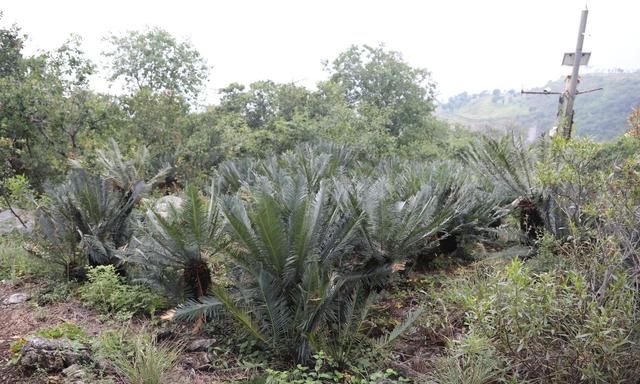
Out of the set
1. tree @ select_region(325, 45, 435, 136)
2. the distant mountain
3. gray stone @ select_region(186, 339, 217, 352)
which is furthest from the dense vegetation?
tree @ select_region(325, 45, 435, 136)

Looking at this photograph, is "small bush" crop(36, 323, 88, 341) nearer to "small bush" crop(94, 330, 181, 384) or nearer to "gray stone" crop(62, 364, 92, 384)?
"small bush" crop(94, 330, 181, 384)

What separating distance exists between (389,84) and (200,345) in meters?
17.4

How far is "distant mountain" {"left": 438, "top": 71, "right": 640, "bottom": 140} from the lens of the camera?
2684 cm

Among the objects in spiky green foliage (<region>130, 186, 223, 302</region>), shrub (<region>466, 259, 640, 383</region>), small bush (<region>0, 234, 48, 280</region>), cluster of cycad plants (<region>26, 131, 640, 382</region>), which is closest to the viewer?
shrub (<region>466, 259, 640, 383</region>)

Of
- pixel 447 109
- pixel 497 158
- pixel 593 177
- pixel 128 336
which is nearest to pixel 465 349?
pixel 593 177

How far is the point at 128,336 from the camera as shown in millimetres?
3852

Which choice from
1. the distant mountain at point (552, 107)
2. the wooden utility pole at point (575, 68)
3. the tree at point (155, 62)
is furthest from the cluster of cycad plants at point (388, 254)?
the tree at point (155, 62)

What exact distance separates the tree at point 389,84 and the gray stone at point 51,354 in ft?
55.4

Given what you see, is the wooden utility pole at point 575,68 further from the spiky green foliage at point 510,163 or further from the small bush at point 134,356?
the small bush at point 134,356

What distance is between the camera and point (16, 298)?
15.7 feet

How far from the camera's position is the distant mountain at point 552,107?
26.8 m

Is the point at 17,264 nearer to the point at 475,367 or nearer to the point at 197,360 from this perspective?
the point at 197,360

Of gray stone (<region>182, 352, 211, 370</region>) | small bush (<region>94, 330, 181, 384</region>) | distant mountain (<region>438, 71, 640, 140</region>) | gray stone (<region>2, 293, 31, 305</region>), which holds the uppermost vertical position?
distant mountain (<region>438, 71, 640, 140</region>)

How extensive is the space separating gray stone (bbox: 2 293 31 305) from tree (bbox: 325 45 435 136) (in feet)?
52.1
